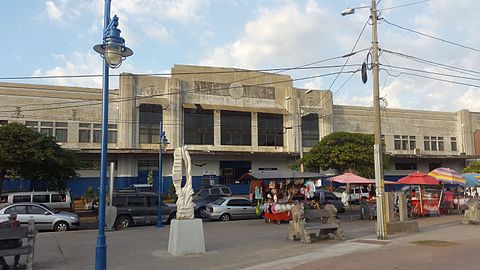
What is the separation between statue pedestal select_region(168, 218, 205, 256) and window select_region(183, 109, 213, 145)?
100ft

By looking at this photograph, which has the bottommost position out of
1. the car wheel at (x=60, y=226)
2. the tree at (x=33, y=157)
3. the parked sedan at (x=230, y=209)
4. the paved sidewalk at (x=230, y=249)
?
the paved sidewalk at (x=230, y=249)

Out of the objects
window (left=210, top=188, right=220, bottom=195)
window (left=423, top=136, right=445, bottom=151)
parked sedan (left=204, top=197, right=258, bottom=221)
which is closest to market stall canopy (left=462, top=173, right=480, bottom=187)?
parked sedan (left=204, top=197, right=258, bottom=221)

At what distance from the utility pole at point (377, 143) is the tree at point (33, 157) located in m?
17.0

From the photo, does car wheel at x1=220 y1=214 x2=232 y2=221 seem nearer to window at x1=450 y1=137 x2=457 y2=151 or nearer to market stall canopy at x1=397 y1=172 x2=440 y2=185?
market stall canopy at x1=397 y1=172 x2=440 y2=185

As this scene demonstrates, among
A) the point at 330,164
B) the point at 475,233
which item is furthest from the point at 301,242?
the point at 330,164

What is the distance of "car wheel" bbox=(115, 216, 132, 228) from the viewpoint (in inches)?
827

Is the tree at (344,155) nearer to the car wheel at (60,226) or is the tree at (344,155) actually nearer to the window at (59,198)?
the window at (59,198)

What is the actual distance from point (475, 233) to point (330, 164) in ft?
55.2

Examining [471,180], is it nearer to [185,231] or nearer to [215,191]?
[215,191]

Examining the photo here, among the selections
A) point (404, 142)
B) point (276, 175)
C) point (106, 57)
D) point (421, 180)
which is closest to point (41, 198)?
point (276, 175)

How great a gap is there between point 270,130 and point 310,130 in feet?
14.9

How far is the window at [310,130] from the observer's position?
155ft

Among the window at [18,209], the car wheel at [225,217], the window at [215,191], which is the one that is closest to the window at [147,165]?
the window at [215,191]

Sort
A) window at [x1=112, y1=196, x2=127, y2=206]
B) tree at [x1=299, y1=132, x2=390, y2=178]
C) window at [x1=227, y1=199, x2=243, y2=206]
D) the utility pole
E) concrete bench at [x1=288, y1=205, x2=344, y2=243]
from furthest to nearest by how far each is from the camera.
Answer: tree at [x1=299, y1=132, x2=390, y2=178] < window at [x1=227, y1=199, x2=243, y2=206] < window at [x1=112, y1=196, x2=127, y2=206] < the utility pole < concrete bench at [x1=288, y1=205, x2=344, y2=243]
